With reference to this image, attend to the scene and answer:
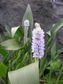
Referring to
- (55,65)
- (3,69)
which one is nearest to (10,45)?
(3,69)

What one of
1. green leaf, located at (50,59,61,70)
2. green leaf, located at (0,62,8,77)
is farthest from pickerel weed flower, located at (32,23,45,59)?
green leaf, located at (50,59,61,70)

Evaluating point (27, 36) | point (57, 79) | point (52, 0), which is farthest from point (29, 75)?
point (52, 0)

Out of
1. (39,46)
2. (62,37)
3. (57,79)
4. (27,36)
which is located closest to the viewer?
(39,46)

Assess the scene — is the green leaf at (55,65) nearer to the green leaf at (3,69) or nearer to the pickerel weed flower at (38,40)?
the green leaf at (3,69)

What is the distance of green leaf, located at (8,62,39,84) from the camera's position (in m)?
1.07

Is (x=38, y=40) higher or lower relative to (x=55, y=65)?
higher

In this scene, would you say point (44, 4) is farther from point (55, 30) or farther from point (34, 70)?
point (34, 70)

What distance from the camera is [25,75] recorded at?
3.63ft

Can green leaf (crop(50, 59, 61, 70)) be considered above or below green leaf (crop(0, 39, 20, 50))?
below

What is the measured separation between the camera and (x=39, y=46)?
3.56ft

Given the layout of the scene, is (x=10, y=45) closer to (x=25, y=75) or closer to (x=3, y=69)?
(x=3, y=69)

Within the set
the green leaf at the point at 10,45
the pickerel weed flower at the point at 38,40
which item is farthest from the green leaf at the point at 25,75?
the green leaf at the point at 10,45

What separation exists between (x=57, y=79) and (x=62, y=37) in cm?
123

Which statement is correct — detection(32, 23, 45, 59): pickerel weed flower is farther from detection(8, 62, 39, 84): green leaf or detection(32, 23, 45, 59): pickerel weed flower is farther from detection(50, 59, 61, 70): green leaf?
detection(50, 59, 61, 70): green leaf
